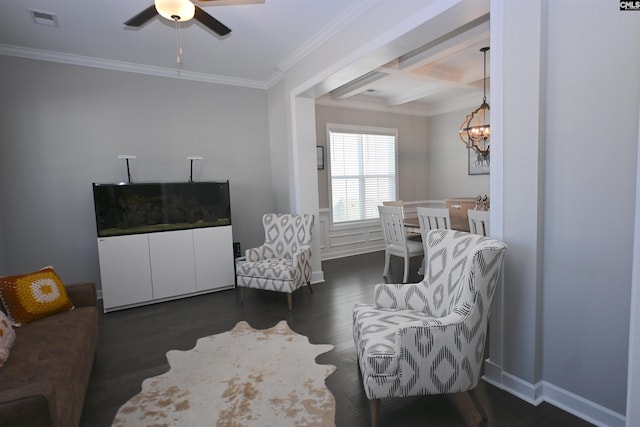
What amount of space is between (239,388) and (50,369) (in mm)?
992

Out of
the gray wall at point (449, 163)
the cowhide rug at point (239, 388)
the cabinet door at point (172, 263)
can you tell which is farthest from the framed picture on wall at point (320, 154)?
the cowhide rug at point (239, 388)

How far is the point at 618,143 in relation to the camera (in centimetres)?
152

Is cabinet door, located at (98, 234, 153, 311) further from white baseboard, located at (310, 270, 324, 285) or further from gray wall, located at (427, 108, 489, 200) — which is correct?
gray wall, located at (427, 108, 489, 200)

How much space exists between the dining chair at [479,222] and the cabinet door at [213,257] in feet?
9.03

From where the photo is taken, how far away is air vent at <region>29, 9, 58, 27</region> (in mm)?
2781

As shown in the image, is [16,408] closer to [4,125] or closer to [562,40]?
[562,40]

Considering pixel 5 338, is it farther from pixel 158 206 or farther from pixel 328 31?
pixel 328 31

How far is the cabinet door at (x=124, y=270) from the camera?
3.51 m

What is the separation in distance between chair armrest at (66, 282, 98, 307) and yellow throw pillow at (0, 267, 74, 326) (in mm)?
92

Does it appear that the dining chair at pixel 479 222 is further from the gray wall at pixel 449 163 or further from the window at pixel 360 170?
the gray wall at pixel 449 163

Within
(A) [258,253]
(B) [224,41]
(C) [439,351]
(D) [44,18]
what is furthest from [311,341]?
(D) [44,18]

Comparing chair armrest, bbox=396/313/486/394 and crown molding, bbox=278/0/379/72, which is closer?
chair armrest, bbox=396/313/486/394

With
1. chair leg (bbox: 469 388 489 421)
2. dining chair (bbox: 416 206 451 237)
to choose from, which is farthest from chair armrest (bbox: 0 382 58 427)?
dining chair (bbox: 416 206 451 237)

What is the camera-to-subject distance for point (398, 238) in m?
4.20
